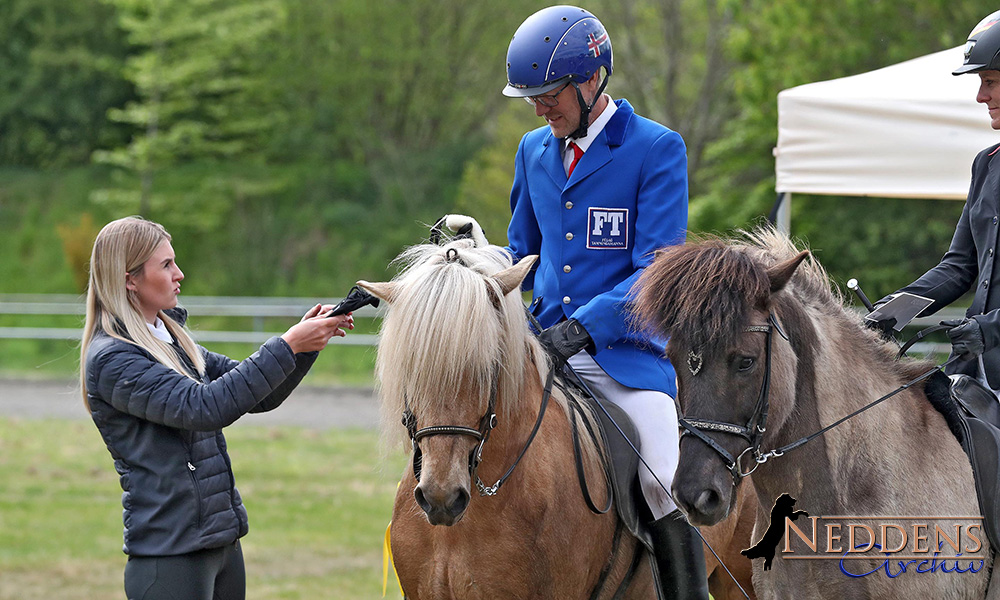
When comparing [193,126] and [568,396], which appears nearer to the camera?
[568,396]

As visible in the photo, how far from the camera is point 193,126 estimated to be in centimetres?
2706

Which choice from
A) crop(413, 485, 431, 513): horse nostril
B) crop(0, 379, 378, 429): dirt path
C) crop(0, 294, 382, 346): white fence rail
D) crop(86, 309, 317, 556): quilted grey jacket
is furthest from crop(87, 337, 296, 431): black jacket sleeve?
crop(0, 294, 382, 346): white fence rail

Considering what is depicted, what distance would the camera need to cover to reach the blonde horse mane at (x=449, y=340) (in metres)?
3.24

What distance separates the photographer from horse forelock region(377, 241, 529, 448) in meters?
3.23

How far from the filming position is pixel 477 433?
10.7 ft

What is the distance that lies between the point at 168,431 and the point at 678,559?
1.87 metres

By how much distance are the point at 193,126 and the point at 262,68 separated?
3527 millimetres

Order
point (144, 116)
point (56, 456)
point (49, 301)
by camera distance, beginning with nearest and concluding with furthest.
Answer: point (56, 456) → point (49, 301) → point (144, 116)

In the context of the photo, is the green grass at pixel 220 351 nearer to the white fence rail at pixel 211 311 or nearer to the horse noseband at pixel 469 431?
the white fence rail at pixel 211 311

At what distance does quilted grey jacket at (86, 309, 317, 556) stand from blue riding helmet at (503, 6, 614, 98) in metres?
1.29

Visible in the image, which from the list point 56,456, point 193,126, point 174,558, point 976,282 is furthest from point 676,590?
point 193,126

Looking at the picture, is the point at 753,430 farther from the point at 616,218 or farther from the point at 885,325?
the point at 616,218

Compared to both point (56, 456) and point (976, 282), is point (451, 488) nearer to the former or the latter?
point (976, 282)

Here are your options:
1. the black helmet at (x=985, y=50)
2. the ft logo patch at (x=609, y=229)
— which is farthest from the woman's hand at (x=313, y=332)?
the black helmet at (x=985, y=50)
